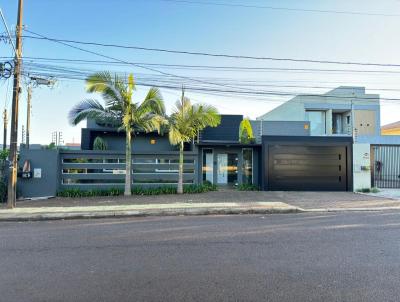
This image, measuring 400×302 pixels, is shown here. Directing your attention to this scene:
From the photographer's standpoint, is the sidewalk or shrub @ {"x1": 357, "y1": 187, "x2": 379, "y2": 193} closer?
the sidewalk

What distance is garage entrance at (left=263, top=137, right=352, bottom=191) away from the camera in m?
17.2

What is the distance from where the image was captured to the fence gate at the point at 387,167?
1970 cm

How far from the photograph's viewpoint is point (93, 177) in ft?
50.2

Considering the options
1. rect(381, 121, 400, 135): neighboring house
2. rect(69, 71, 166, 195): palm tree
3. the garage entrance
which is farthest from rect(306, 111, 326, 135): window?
rect(381, 121, 400, 135): neighboring house

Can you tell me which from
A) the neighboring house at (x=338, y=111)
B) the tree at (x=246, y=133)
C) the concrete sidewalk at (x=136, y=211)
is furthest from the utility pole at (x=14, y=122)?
the neighboring house at (x=338, y=111)

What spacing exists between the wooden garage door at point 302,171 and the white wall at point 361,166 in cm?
54

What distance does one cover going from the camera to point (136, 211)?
10.6 meters

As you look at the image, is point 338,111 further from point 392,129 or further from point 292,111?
point 392,129

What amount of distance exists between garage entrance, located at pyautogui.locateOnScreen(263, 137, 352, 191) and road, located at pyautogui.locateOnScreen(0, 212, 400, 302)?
846 centimetres

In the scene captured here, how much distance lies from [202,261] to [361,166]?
14.6 m

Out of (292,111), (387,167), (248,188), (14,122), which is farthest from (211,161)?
(292,111)

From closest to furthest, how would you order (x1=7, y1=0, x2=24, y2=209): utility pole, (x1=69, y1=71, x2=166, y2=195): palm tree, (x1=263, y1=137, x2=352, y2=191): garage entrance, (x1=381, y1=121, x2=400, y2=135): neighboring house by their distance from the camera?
(x1=7, y1=0, x2=24, y2=209): utility pole < (x1=69, y1=71, x2=166, y2=195): palm tree < (x1=263, y1=137, x2=352, y2=191): garage entrance < (x1=381, y1=121, x2=400, y2=135): neighboring house

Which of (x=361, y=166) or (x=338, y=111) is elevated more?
Answer: (x=338, y=111)

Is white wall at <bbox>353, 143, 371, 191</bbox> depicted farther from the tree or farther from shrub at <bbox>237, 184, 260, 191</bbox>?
the tree
